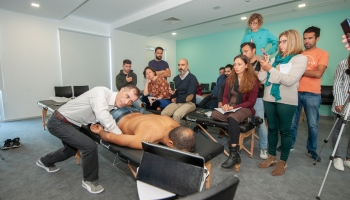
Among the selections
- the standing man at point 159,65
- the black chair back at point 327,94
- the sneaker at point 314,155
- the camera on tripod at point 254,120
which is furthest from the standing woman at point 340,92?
the black chair back at point 327,94

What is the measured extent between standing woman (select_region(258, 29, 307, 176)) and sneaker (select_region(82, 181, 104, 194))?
1.81 metres

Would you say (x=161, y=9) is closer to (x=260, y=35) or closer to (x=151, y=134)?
(x=260, y=35)

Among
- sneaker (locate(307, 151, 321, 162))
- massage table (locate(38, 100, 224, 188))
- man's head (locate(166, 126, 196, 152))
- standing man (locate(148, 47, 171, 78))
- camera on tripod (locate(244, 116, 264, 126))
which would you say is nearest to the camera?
man's head (locate(166, 126, 196, 152))

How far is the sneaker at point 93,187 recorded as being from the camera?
1.69 m

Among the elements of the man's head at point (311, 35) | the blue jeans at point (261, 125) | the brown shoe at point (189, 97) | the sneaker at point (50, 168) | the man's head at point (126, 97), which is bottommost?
the sneaker at point (50, 168)

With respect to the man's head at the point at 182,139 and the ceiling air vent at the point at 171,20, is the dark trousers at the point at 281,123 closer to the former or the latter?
the man's head at the point at 182,139

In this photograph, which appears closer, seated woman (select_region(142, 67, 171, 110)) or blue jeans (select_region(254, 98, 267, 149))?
blue jeans (select_region(254, 98, 267, 149))

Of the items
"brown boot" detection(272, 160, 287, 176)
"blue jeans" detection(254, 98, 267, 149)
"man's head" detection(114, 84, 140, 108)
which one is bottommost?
"brown boot" detection(272, 160, 287, 176)

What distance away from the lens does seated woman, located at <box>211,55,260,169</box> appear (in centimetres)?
203

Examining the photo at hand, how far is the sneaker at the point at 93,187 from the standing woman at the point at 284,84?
181 cm

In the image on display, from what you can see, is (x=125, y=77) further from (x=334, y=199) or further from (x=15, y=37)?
(x=334, y=199)

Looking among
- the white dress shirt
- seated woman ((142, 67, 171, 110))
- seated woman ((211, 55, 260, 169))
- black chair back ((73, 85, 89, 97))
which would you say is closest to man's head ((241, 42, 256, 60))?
seated woman ((211, 55, 260, 169))

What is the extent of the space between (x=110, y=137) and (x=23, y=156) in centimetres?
180

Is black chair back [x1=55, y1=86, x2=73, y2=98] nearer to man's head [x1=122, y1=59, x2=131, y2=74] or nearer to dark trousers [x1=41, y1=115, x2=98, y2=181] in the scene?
man's head [x1=122, y1=59, x2=131, y2=74]
